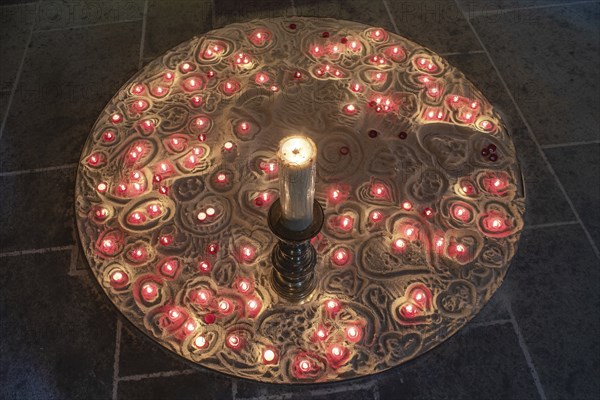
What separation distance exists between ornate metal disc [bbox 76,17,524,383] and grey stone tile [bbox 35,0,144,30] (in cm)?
72

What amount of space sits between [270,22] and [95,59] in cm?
101

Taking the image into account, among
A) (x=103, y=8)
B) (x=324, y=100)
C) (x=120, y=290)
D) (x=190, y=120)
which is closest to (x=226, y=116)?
(x=190, y=120)

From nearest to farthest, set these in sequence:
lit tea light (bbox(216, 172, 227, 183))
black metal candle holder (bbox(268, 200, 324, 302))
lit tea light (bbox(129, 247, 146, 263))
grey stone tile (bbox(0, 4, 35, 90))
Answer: black metal candle holder (bbox(268, 200, 324, 302)) < lit tea light (bbox(129, 247, 146, 263)) < lit tea light (bbox(216, 172, 227, 183)) < grey stone tile (bbox(0, 4, 35, 90))

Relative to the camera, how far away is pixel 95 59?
2.70m

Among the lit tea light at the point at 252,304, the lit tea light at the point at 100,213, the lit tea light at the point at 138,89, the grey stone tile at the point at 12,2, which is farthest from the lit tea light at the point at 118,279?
the grey stone tile at the point at 12,2

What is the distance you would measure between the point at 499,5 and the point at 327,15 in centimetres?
108

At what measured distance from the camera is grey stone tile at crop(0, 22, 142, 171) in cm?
234

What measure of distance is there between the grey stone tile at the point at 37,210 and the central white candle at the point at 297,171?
1.21 metres

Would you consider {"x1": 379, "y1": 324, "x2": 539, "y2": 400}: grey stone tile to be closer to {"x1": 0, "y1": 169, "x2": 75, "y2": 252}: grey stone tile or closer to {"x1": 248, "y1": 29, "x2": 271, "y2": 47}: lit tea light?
{"x1": 0, "y1": 169, "x2": 75, "y2": 252}: grey stone tile

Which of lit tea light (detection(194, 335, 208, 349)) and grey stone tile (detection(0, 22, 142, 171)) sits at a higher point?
grey stone tile (detection(0, 22, 142, 171))

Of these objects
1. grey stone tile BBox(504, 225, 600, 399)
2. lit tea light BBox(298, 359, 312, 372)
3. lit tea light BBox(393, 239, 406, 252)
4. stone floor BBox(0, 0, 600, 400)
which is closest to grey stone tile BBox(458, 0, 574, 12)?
stone floor BBox(0, 0, 600, 400)

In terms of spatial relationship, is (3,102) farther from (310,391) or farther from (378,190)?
(310,391)

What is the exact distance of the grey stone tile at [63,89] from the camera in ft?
7.68

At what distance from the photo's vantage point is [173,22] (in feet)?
9.46
